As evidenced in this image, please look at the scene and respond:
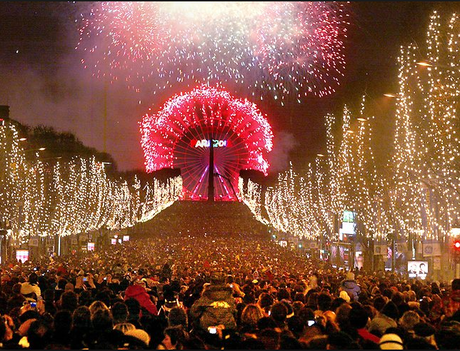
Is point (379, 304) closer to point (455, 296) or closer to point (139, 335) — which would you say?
point (455, 296)

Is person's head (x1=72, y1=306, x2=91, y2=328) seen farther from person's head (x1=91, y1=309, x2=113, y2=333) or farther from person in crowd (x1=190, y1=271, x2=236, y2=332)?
person in crowd (x1=190, y1=271, x2=236, y2=332)

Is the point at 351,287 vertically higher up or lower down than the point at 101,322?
higher up

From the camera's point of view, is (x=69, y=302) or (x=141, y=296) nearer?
(x=69, y=302)

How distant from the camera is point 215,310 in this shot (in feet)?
47.5

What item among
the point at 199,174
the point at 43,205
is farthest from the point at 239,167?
the point at 43,205

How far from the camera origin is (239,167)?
412ft

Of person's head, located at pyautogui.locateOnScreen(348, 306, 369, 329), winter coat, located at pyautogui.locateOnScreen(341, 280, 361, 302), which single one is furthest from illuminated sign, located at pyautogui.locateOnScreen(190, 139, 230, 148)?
person's head, located at pyautogui.locateOnScreen(348, 306, 369, 329)

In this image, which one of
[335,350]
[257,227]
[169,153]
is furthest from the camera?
[257,227]

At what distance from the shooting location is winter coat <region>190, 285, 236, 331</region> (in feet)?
47.0

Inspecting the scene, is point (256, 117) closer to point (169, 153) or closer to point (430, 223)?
point (169, 153)

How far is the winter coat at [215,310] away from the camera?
47.0 ft

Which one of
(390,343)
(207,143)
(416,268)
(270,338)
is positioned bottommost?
(270,338)

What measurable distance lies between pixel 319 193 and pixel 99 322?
71.3m

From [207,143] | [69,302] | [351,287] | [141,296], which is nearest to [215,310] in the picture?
[69,302]
